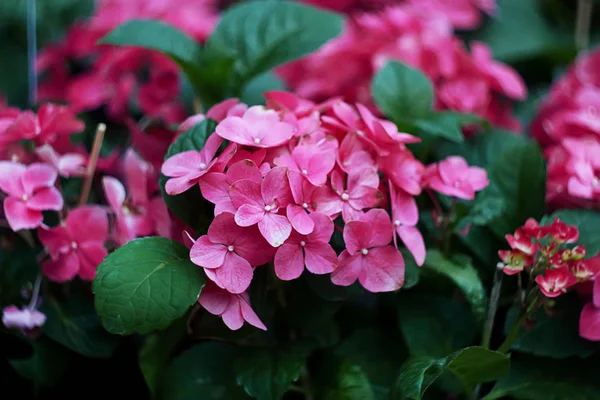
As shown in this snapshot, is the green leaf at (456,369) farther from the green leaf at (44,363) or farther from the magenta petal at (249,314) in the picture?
the green leaf at (44,363)

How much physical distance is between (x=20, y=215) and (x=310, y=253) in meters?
0.34

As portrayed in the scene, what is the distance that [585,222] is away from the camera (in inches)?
30.5

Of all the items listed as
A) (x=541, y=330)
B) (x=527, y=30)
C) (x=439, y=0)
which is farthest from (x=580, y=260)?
(x=527, y=30)

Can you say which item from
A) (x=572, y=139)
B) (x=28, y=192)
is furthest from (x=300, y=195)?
(x=572, y=139)

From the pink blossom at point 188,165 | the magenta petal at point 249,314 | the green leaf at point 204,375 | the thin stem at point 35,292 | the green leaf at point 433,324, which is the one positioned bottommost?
the green leaf at point 204,375

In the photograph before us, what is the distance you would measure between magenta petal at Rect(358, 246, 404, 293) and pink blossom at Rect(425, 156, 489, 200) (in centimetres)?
12

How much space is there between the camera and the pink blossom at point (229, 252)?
2.00 feet

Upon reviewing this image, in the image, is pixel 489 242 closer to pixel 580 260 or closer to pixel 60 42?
pixel 580 260

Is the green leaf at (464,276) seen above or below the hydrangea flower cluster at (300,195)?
below

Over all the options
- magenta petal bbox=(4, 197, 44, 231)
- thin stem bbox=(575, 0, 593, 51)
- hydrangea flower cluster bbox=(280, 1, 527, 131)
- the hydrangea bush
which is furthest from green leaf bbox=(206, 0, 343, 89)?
thin stem bbox=(575, 0, 593, 51)

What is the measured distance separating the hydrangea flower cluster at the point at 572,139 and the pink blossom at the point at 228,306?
1.44 feet

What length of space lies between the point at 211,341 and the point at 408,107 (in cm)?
45

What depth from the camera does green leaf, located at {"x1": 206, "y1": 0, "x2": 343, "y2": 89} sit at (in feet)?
3.06

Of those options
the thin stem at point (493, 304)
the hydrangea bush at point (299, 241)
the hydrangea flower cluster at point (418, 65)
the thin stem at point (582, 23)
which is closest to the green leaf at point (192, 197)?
the hydrangea bush at point (299, 241)
